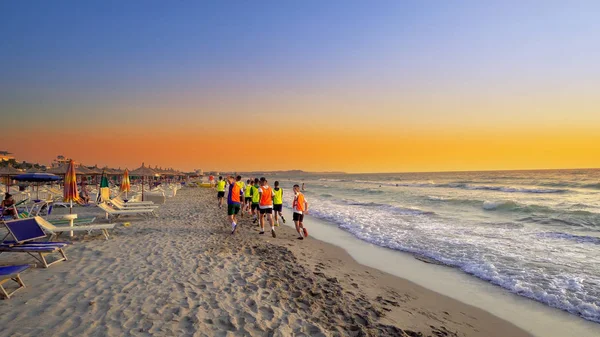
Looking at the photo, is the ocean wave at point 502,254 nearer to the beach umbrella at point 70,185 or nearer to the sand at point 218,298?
the sand at point 218,298

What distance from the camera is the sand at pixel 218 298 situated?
373 cm

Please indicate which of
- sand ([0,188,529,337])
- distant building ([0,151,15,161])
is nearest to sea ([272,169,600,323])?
sand ([0,188,529,337])

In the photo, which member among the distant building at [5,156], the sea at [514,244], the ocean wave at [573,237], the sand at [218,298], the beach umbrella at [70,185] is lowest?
the ocean wave at [573,237]

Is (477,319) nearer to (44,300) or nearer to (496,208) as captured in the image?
(44,300)

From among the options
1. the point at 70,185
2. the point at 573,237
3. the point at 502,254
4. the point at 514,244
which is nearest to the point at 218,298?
the point at 502,254

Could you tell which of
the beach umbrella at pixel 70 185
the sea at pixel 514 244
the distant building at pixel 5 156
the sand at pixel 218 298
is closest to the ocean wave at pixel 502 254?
the sea at pixel 514 244

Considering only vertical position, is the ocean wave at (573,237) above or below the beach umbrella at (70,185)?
below

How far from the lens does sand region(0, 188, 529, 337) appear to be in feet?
12.3

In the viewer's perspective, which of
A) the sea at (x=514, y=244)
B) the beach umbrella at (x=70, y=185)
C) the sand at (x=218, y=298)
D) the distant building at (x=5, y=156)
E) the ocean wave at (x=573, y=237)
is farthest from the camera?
the distant building at (x=5, y=156)

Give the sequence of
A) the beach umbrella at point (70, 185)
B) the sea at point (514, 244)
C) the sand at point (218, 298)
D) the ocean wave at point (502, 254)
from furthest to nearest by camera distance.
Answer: the beach umbrella at point (70, 185), the sea at point (514, 244), the ocean wave at point (502, 254), the sand at point (218, 298)

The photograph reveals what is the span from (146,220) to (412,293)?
9.83m

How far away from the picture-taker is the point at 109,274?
5.46m

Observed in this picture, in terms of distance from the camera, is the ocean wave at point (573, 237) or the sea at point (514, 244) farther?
the ocean wave at point (573, 237)

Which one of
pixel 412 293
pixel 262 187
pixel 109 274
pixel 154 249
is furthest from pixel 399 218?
pixel 109 274
